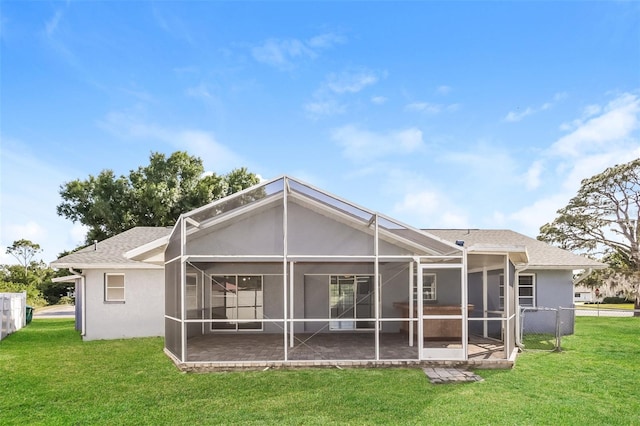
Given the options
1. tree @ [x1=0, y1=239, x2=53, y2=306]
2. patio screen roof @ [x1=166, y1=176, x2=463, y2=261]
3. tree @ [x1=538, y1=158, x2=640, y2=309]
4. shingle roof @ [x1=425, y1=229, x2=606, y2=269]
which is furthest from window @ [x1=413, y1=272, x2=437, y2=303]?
tree @ [x1=0, y1=239, x2=53, y2=306]

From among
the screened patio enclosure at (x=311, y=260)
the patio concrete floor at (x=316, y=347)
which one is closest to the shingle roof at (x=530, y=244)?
the screened patio enclosure at (x=311, y=260)

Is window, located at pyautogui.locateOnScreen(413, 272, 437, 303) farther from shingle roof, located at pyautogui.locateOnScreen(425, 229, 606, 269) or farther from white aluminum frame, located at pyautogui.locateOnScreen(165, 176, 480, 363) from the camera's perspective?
white aluminum frame, located at pyautogui.locateOnScreen(165, 176, 480, 363)

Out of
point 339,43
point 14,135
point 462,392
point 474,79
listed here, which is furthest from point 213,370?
point 14,135

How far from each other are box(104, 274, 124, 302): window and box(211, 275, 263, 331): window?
9.70ft

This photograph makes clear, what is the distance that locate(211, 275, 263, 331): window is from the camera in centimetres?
1438

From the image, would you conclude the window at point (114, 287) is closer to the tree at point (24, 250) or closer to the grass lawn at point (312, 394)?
the grass lawn at point (312, 394)

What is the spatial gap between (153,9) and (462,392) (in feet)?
36.4

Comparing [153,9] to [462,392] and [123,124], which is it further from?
[462,392]

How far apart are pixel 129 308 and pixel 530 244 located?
46.5ft

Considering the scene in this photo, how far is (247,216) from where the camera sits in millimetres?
10141

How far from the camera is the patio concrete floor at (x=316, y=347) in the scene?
33.6 ft

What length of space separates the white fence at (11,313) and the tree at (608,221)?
28301mm

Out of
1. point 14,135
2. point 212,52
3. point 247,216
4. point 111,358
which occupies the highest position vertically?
point 212,52

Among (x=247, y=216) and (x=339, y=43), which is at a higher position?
(x=339, y=43)
